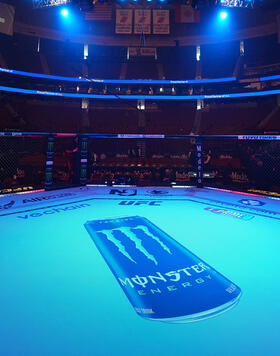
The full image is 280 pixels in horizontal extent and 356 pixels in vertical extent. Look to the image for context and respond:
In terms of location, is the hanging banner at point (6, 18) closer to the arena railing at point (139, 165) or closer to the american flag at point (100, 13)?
the american flag at point (100, 13)

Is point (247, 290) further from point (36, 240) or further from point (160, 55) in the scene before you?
point (160, 55)

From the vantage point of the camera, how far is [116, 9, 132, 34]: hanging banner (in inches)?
584

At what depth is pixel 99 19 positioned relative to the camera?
569 inches

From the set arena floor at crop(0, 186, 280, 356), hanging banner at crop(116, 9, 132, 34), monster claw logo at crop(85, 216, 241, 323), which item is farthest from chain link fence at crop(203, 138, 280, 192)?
hanging banner at crop(116, 9, 132, 34)

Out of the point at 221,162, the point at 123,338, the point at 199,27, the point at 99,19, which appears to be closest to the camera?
the point at 123,338

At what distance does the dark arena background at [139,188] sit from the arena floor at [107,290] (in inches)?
0.6

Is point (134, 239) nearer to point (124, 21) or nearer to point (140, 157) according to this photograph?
point (140, 157)

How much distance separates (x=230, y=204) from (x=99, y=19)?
15514mm

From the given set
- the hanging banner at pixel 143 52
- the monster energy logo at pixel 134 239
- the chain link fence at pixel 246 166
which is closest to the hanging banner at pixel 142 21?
the hanging banner at pixel 143 52

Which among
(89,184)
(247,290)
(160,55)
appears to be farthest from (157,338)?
Answer: (160,55)

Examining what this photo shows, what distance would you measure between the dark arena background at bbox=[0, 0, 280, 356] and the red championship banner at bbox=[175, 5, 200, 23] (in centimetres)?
13

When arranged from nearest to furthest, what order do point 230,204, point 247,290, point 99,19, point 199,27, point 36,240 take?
point 247,290
point 36,240
point 230,204
point 99,19
point 199,27

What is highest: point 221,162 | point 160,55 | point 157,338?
point 160,55

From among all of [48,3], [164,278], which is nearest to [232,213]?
[164,278]
